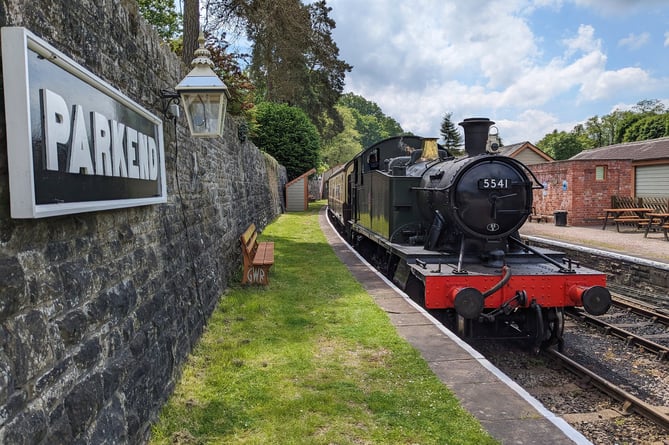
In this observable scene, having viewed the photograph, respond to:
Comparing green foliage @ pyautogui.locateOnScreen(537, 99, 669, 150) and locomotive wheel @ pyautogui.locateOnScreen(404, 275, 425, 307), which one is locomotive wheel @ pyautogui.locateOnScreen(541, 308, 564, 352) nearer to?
locomotive wheel @ pyautogui.locateOnScreen(404, 275, 425, 307)

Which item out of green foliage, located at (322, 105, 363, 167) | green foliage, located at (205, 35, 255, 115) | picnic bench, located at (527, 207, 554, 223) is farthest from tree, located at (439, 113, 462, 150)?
green foliage, located at (205, 35, 255, 115)

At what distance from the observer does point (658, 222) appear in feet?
52.5

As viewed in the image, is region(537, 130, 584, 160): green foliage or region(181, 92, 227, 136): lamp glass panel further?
region(537, 130, 584, 160): green foliage

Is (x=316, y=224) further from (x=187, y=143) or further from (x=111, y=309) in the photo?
(x=111, y=309)

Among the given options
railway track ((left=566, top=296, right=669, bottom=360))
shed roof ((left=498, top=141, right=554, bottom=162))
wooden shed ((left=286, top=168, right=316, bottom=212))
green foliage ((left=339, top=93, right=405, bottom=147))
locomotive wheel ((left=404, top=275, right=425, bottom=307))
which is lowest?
railway track ((left=566, top=296, right=669, bottom=360))

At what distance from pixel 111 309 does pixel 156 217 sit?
136 cm

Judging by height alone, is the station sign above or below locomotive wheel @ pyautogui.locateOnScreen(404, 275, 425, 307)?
above

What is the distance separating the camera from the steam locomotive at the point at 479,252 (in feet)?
19.2

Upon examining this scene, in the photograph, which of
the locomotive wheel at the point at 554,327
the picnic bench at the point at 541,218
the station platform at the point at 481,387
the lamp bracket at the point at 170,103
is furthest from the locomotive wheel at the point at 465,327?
the picnic bench at the point at 541,218

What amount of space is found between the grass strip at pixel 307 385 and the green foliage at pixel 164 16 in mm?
18676

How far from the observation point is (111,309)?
304cm

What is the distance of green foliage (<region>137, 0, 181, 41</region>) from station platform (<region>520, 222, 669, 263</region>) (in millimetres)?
18096

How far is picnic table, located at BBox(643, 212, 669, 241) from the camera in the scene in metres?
14.0

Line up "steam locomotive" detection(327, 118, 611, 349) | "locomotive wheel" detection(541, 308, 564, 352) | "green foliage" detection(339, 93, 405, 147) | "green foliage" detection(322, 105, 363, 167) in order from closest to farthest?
"steam locomotive" detection(327, 118, 611, 349) < "locomotive wheel" detection(541, 308, 564, 352) < "green foliage" detection(322, 105, 363, 167) < "green foliage" detection(339, 93, 405, 147)
